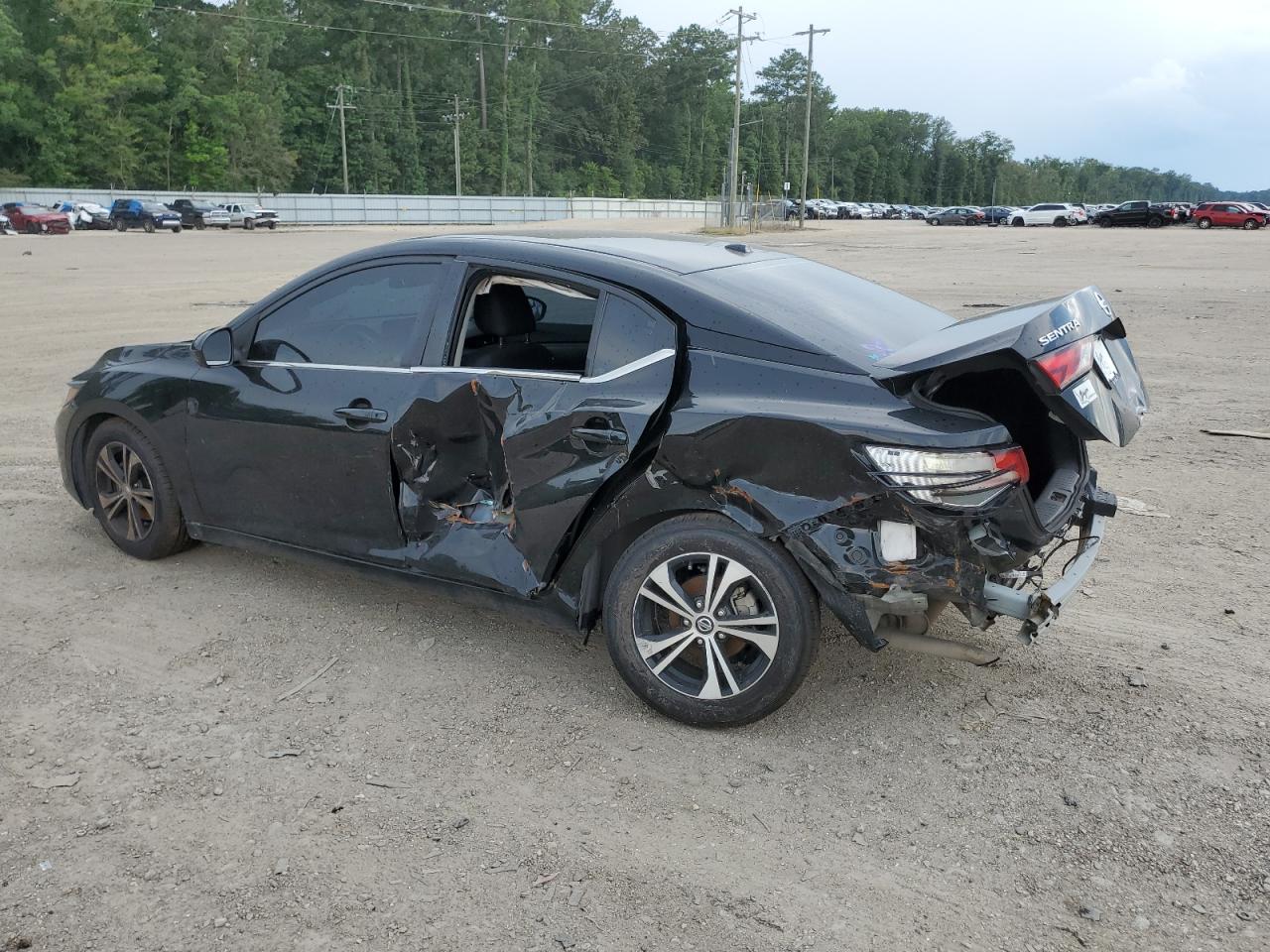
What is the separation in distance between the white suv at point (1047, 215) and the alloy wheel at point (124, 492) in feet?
211

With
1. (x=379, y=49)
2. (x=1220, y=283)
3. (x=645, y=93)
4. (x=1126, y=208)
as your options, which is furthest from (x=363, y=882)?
(x=645, y=93)

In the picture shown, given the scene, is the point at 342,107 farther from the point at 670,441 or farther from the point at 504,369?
the point at 670,441

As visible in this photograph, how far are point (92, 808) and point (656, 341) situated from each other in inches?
89.3

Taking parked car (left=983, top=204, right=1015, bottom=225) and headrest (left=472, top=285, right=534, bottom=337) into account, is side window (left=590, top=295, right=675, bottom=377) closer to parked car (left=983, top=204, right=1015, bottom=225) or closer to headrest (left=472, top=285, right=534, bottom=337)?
headrest (left=472, top=285, right=534, bottom=337)

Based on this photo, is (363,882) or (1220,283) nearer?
(363,882)

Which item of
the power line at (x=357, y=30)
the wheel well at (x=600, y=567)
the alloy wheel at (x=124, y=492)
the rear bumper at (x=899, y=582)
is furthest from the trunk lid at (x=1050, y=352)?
the power line at (x=357, y=30)

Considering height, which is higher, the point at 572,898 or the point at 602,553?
the point at 602,553

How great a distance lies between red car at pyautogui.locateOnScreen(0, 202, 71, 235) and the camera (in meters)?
46.0

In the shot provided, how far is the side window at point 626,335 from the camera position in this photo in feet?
11.9

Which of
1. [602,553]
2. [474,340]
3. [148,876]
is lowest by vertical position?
[148,876]

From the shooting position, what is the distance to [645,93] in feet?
408

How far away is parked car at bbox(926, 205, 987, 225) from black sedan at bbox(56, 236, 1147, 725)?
71.5 m

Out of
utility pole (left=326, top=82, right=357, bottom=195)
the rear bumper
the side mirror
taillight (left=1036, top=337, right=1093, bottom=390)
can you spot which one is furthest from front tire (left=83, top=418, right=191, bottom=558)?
utility pole (left=326, top=82, right=357, bottom=195)

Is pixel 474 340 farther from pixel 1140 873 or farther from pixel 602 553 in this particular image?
pixel 1140 873
